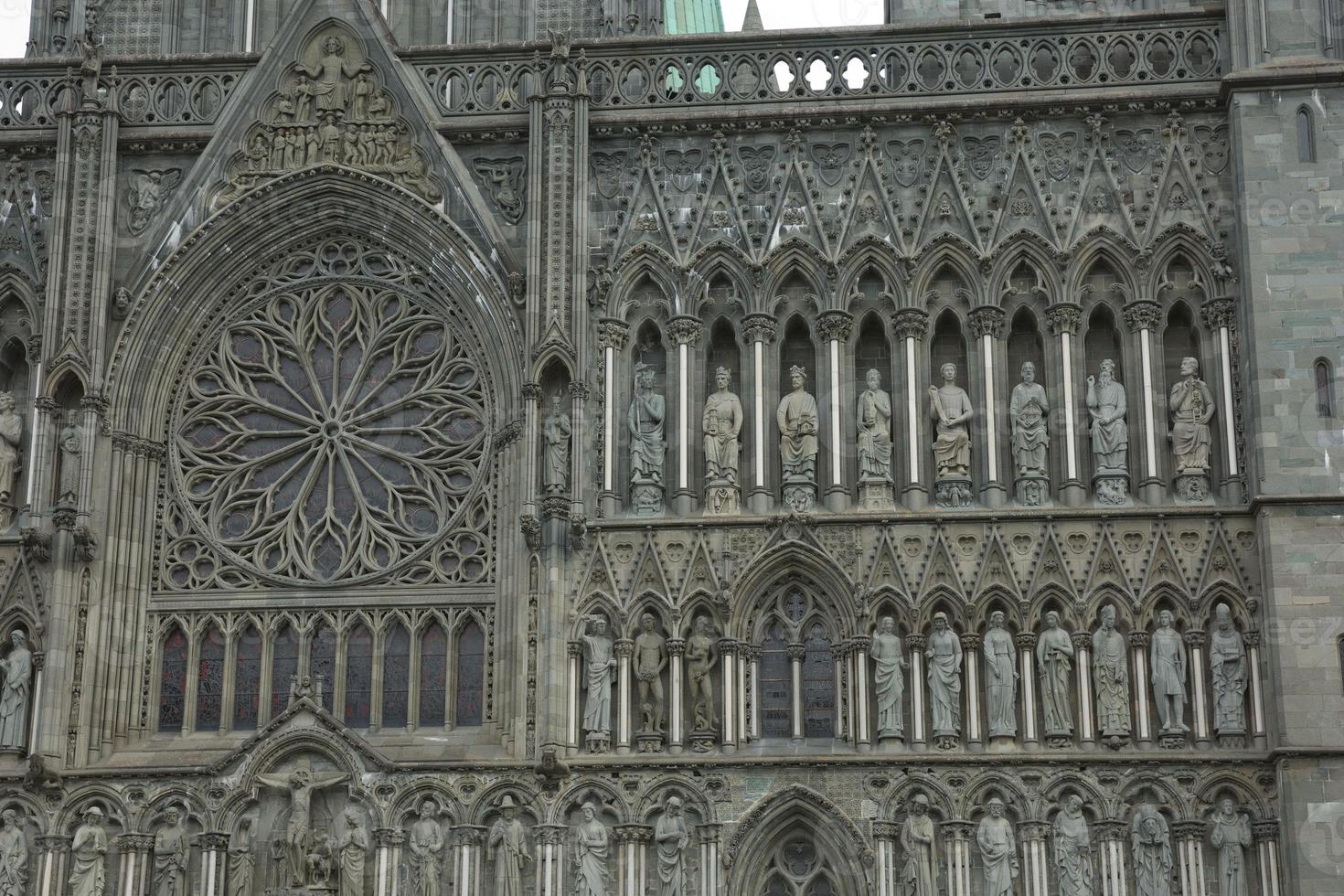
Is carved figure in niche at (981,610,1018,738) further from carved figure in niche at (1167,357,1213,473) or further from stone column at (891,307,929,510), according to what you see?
carved figure in niche at (1167,357,1213,473)

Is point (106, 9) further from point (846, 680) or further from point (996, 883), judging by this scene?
point (996, 883)

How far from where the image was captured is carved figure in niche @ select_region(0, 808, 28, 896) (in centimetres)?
2388

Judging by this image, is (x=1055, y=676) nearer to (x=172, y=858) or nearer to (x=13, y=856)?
(x=172, y=858)

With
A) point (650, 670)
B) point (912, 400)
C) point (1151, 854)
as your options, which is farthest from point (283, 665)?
Result: point (1151, 854)

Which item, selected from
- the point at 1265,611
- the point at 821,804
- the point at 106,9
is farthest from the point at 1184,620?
the point at 106,9

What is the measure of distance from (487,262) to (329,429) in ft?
8.69

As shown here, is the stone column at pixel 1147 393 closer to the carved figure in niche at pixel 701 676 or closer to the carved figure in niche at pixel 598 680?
the carved figure in niche at pixel 701 676

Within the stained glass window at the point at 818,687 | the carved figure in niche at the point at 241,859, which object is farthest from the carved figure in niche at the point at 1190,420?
the carved figure in niche at the point at 241,859

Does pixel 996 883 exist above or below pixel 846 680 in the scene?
below

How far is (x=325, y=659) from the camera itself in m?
25.0

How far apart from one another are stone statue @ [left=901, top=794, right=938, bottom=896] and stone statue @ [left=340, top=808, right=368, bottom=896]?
A: 5.66 m

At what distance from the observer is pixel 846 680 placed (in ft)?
78.8

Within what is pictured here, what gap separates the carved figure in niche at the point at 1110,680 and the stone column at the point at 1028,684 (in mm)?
645

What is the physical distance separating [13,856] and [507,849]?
17.6ft
